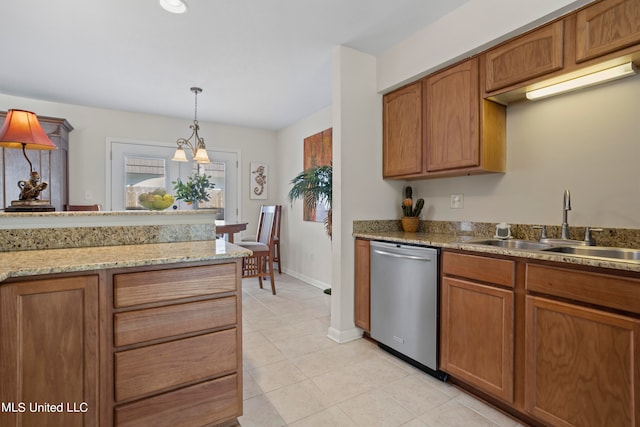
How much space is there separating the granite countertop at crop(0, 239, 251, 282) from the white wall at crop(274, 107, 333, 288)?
103 inches

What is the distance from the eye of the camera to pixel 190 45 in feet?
8.25

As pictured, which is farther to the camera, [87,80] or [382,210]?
[87,80]

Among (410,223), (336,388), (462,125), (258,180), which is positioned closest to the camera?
(336,388)

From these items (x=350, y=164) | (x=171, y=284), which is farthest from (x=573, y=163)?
(x=171, y=284)

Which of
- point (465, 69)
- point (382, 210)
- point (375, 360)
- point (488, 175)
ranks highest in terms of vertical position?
point (465, 69)

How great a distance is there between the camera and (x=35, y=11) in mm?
2055

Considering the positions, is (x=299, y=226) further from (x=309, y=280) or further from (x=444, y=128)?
(x=444, y=128)

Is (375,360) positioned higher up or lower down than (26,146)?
lower down

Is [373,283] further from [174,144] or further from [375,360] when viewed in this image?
[174,144]

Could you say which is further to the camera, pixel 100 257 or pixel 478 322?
pixel 478 322

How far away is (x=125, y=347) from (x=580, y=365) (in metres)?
1.94

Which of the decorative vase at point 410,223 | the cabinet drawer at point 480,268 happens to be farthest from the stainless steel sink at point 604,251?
the decorative vase at point 410,223

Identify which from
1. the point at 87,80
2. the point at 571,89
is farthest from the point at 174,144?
the point at 571,89

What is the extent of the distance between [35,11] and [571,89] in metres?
3.44
